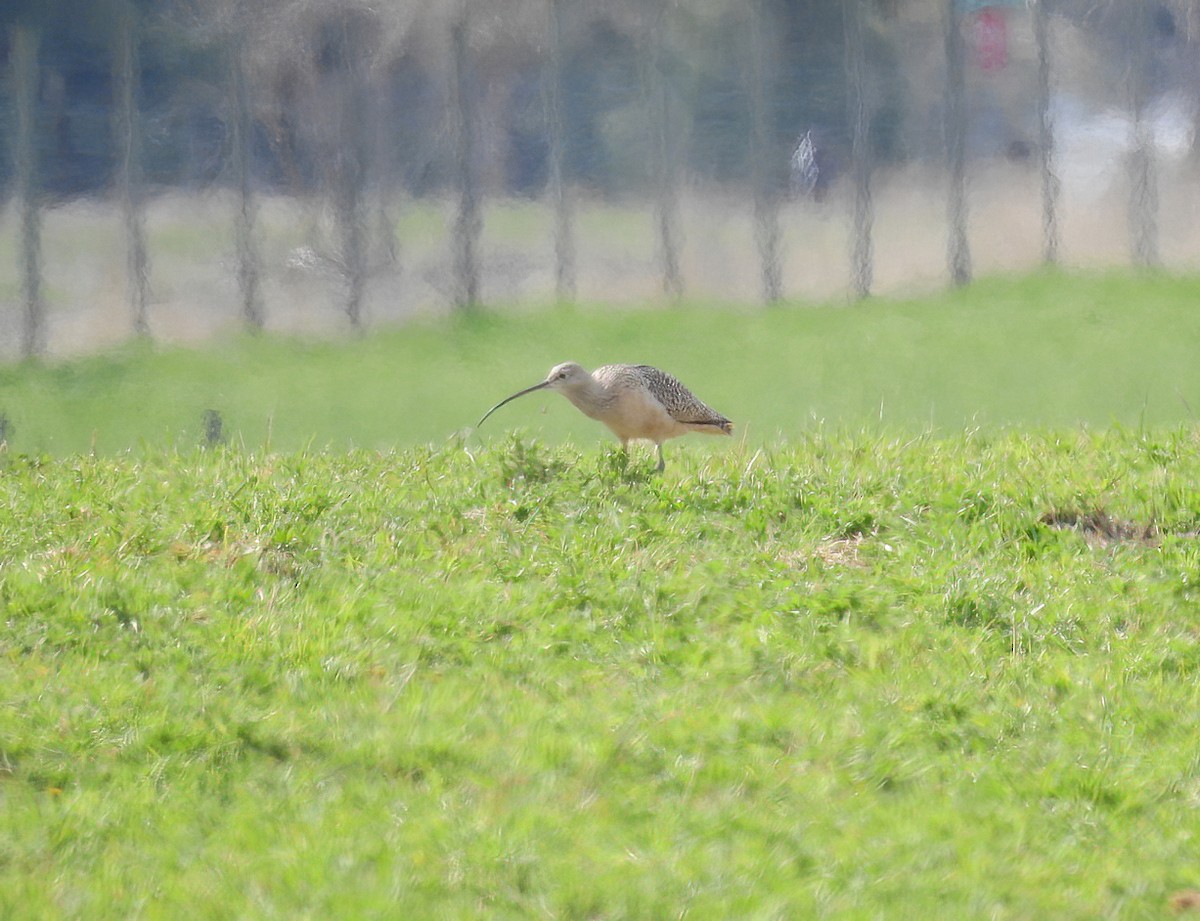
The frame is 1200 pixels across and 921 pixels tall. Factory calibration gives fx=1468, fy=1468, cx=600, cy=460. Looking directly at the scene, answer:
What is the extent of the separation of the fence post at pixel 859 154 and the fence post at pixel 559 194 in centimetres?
230

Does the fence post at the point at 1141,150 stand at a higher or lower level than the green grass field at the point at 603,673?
higher

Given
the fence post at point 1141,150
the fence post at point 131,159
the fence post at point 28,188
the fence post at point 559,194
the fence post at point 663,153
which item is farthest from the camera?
the fence post at point 1141,150

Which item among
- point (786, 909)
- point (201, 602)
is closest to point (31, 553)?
point (201, 602)

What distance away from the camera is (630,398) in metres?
8.93

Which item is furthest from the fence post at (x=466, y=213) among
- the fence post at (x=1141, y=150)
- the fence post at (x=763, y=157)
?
the fence post at (x=1141, y=150)

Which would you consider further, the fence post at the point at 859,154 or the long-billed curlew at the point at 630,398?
the fence post at the point at 859,154

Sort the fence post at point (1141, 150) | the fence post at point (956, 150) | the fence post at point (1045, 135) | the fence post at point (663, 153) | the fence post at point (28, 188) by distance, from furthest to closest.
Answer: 1. the fence post at point (1141, 150)
2. the fence post at point (1045, 135)
3. the fence post at point (956, 150)
4. the fence post at point (663, 153)
5. the fence post at point (28, 188)

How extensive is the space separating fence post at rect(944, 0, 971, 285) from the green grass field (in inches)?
92.4

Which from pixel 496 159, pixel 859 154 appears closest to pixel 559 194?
pixel 496 159

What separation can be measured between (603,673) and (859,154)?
7381 mm

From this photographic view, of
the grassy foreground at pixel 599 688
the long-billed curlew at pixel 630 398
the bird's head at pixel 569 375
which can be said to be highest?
the bird's head at pixel 569 375

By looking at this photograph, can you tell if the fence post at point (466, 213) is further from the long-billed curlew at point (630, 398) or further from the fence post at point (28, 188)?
the fence post at point (28, 188)

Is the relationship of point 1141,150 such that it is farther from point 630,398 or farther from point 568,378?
point 568,378

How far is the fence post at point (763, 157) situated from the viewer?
11500 millimetres
